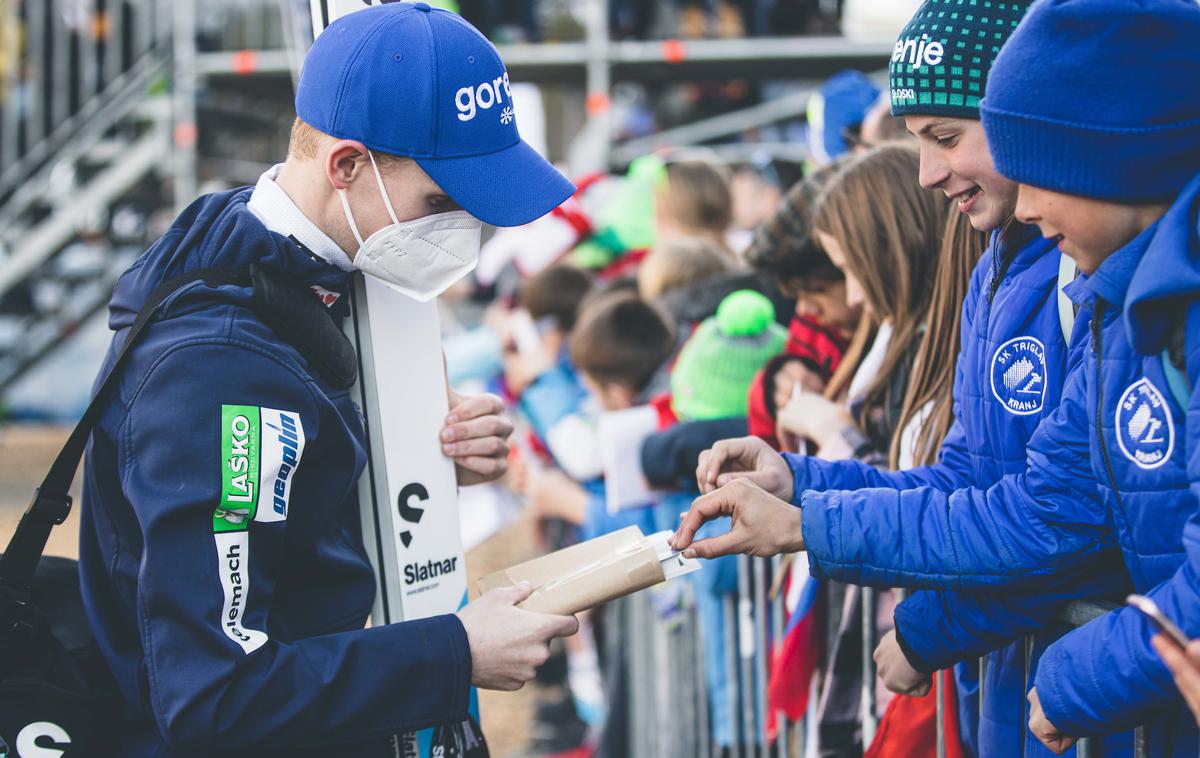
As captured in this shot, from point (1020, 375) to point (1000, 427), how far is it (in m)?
0.10

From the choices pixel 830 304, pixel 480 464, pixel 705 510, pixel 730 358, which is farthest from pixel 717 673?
A: pixel 705 510

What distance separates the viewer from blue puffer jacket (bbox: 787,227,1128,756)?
1.97m

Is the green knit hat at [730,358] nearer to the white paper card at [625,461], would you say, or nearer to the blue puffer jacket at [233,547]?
the white paper card at [625,461]

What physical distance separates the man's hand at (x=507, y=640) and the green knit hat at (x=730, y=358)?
1.54 meters

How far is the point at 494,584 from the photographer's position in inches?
89.0

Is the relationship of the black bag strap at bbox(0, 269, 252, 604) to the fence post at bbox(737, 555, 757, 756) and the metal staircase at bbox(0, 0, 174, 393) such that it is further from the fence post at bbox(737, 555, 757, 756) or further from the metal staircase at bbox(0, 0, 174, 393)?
the metal staircase at bbox(0, 0, 174, 393)

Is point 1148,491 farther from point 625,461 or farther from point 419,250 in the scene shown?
point 625,461

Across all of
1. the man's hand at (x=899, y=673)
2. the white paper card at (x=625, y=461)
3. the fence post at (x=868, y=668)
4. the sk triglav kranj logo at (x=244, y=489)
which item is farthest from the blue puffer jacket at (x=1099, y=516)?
the white paper card at (x=625, y=461)

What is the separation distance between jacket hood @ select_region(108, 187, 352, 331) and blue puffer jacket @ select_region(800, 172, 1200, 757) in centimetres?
94

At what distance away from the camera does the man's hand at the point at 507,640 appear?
2.01 meters

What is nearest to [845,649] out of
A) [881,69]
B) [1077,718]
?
[1077,718]

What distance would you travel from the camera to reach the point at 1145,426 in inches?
64.2

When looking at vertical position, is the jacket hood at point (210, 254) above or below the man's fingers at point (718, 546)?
above

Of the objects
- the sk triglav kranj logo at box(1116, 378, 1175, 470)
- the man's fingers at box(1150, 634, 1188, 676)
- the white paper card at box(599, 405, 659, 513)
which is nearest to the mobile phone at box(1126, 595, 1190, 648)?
the man's fingers at box(1150, 634, 1188, 676)
